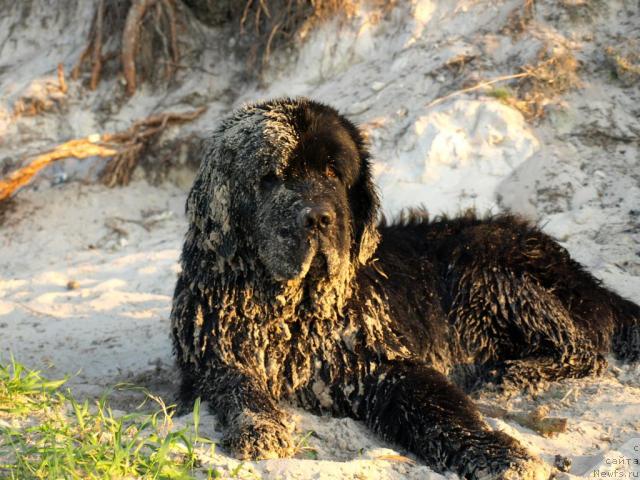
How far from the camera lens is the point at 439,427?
380 cm

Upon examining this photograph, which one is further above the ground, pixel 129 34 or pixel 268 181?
pixel 129 34

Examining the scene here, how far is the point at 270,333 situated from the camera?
14.0ft

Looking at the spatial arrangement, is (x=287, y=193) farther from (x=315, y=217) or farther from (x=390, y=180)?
(x=390, y=180)

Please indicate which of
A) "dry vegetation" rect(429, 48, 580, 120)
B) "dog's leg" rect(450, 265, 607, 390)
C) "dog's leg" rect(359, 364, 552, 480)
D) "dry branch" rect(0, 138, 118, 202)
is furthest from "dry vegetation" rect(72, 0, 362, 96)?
"dog's leg" rect(359, 364, 552, 480)

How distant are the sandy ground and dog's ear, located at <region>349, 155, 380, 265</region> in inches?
36.6

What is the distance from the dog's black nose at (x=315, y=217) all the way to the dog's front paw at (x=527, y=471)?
1.36 m

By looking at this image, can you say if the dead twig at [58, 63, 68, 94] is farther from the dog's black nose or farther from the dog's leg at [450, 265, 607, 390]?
the dog's black nose

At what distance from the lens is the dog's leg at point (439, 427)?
3551 millimetres

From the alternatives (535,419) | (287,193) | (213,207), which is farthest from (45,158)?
(535,419)

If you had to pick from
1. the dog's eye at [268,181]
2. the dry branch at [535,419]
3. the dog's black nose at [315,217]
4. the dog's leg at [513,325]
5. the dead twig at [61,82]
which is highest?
the dog's eye at [268,181]

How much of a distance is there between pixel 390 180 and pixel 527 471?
460 centimetres

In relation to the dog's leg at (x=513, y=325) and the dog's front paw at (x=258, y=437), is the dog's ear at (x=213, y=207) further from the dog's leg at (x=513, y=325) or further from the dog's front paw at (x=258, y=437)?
the dog's leg at (x=513, y=325)

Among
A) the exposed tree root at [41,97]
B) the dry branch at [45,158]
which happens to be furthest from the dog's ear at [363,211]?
the exposed tree root at [41,97]

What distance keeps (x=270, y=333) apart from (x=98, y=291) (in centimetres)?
338
